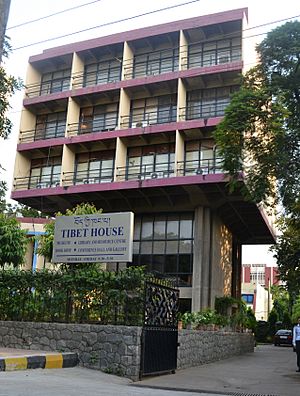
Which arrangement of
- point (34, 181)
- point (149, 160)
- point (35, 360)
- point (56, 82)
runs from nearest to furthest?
point (35, 360) → point (149, 160) → point (34, 181) → point (56, 82)

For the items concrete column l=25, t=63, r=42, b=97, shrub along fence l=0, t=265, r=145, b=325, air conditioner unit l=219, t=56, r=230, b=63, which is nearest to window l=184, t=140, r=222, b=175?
air conditioner unit l=219, t=56, r=230, b=63

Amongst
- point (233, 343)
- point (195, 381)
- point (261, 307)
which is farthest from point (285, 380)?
A: point (261, 307)

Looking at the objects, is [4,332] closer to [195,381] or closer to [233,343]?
[195,381]

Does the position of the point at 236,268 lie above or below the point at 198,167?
below

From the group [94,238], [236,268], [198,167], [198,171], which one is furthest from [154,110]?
[94,238]

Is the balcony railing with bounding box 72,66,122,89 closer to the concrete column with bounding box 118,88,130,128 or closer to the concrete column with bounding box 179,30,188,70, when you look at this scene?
the concrete column with bounding box 118,88,130,128

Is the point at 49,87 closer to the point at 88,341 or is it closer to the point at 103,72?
the point at 103,72

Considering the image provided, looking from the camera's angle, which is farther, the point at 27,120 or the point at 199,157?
the point at 27,120

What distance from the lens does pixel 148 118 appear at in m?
31.6

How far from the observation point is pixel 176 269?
99.6 feet

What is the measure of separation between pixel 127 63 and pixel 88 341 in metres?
23.3

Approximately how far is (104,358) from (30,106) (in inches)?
1013

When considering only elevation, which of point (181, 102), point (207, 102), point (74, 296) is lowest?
point (74, 296)

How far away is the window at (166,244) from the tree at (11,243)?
7.86 m
